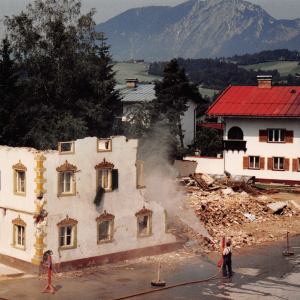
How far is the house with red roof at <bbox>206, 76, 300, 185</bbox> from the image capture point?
186 ft

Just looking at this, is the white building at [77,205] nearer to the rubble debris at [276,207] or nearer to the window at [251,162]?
the rubble debris at [276,207]

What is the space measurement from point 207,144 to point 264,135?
27.1 feet

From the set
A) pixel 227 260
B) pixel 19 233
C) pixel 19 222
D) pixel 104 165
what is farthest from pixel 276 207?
pixel 19 222

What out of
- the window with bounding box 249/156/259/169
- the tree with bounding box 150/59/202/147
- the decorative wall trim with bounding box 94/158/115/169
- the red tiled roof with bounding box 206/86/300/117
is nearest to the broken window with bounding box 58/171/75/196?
the decorative wall trim with bounding box 94/158/115/169

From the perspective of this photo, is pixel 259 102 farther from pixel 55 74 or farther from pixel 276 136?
pixel 55 74

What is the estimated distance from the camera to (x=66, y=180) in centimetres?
2889

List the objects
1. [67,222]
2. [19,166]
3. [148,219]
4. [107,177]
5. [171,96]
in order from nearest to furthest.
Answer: [67,222] < [19,166] < [107,177] < [148,219] < [171,96]

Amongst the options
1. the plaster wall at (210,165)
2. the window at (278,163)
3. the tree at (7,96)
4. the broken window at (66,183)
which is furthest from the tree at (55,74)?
the broken window at (66,183)

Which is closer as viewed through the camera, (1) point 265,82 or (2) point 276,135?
(2) point 276,135

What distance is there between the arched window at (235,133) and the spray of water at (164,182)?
6187 millimetres

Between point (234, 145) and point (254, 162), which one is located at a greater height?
point (234, 145)

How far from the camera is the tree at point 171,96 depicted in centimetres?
6172

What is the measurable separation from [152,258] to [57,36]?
29.2m

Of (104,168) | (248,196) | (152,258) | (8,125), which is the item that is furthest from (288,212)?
(8,125)
